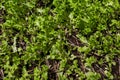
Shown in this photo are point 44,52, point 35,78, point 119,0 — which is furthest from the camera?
point 119,0

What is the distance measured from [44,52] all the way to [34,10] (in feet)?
2.37

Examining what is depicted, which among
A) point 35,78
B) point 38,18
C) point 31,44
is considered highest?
point 38,18

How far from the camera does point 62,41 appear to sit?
3.36 meters

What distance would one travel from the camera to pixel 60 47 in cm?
328

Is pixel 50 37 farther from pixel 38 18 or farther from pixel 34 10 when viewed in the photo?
pixel 34 10

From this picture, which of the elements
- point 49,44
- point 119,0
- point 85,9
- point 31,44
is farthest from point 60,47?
point 119,0

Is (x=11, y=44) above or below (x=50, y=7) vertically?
below

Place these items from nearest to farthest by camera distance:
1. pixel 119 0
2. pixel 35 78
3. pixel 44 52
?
1. pixel 35 78
2. pixel 44 52
3. pixel 119 0

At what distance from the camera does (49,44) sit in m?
3.35

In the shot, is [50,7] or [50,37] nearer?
[50,37]

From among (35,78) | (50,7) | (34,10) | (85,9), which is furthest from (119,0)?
(35,78)

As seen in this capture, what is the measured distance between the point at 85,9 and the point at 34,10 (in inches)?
29.7

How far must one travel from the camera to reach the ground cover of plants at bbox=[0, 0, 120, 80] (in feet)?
10.4

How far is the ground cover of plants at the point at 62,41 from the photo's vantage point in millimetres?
3170
